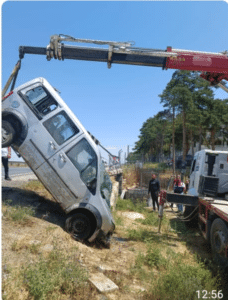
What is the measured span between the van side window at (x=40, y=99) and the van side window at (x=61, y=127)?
13.8 inches

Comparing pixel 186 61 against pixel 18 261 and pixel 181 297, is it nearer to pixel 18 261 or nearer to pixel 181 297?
pixel 181 297

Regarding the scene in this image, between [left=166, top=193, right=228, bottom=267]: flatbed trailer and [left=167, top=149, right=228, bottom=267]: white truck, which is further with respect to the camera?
[left=167, top=149, right=228, bottom=267]: white truck

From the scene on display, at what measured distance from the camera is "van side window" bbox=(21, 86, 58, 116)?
579cm

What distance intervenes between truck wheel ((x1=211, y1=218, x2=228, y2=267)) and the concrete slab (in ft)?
7.49

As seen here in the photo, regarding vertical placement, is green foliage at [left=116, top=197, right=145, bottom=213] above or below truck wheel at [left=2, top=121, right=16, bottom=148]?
below

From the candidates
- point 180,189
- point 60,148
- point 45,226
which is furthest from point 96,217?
point 180,189

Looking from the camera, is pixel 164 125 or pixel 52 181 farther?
pixel 164 125

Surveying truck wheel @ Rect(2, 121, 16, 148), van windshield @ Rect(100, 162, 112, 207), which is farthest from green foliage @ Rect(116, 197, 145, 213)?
Answer: truck wheel @ Rect(2, 121, 16, 148)

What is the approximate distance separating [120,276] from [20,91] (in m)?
4.65

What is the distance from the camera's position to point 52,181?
18.4ft

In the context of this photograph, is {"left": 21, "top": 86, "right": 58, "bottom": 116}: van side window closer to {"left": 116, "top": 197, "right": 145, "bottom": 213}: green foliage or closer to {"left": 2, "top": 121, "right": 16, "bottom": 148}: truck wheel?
{"left": 2, "top": 121, "right": 16, "bottom": 148}: truck wheel

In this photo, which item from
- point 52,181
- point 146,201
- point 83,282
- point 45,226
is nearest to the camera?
point 83,282

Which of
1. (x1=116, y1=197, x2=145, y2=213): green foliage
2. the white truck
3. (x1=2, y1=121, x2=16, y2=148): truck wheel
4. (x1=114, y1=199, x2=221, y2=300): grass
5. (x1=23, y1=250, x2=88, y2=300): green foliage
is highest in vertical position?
(x1=2, y1=121, x2=16, y2=148): truck wheel
